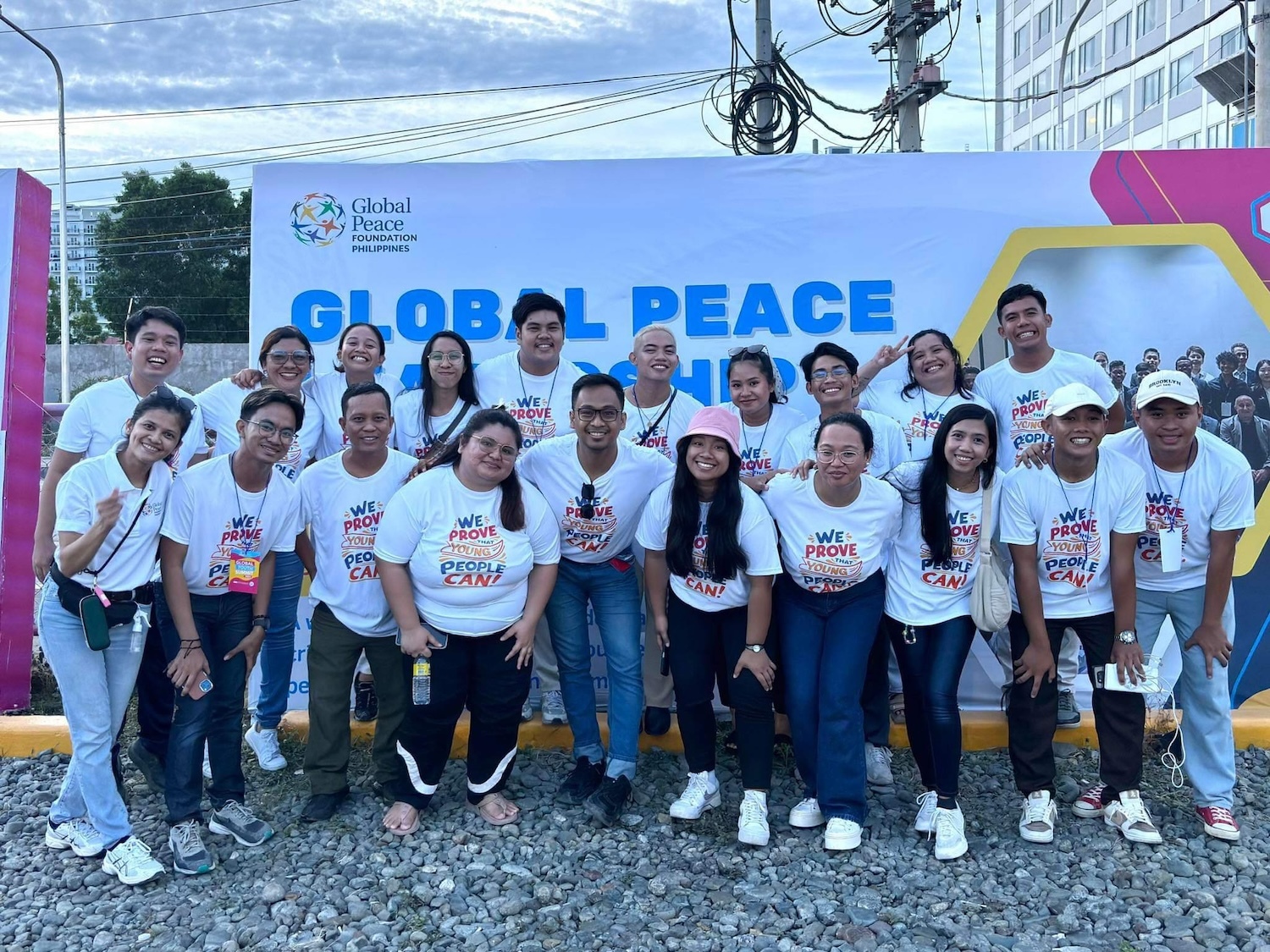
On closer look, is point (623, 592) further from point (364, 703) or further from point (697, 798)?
point (364, 703)

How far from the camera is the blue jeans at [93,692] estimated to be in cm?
Answer: 322

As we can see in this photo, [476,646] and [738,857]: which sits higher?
[476,646]

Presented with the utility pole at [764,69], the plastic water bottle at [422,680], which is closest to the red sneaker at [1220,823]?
the plastic water bottle at [422,680]

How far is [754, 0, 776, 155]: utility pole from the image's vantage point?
10195mm

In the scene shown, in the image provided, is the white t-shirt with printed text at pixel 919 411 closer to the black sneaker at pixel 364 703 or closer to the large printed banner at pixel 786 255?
the large printed banner at pixel 786 255

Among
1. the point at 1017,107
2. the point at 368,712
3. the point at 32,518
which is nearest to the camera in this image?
the point at 368,712

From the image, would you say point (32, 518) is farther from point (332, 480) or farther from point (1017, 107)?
point (1017, 107)

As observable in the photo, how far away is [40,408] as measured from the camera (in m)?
4.99

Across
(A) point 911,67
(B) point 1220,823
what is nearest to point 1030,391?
(B) point 1220,823

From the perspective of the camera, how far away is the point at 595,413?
3627 millimetres

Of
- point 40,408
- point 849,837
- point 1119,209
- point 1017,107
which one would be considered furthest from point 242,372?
point 1017,107

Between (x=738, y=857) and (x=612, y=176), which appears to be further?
(x=612, y=176)

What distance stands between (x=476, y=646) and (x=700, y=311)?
2245 mm

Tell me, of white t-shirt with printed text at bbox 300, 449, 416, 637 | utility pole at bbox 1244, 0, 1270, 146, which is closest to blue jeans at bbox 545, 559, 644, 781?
white t-shirt with printed text at bbox 300, 449, 416, 637
